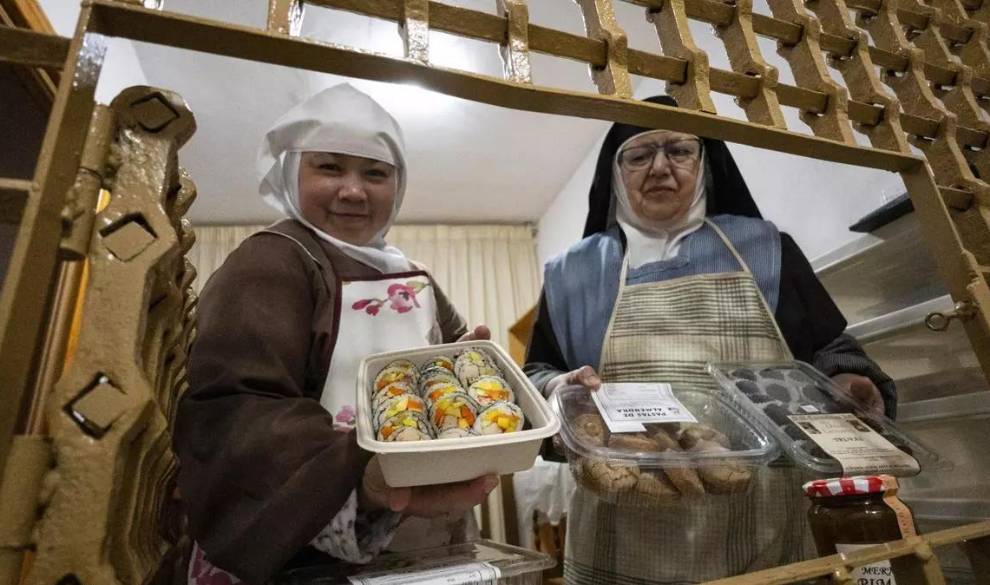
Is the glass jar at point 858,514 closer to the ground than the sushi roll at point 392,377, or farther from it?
closer to the ground

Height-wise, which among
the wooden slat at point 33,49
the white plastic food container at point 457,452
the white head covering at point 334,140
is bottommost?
the white plastic food container at point 457,452

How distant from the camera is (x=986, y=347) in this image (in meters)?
0.66

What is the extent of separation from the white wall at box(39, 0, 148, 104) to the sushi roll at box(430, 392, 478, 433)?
1201mm

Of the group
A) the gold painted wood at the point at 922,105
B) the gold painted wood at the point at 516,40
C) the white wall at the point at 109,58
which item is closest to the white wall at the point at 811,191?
the gold painted wood at the point at 922,105

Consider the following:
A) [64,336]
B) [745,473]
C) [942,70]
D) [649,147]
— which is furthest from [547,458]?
[64,336]

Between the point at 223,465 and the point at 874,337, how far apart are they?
123 cm

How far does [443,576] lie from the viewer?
1.56ft

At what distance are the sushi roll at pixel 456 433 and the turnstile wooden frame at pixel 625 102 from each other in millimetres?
209

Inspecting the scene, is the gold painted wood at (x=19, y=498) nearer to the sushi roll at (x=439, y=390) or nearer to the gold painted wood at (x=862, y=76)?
the sushi roll at (x=439, y=390)

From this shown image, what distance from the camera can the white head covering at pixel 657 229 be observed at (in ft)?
3.77

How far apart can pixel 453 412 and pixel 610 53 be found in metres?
0.43

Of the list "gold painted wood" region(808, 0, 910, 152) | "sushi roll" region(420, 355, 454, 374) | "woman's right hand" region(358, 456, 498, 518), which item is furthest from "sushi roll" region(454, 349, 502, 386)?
"gold painted wood" region(808, 0, 910, 152)

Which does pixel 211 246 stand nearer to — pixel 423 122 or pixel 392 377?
pixel 423 122

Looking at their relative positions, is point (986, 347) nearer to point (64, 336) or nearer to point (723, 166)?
point (723, 166)
